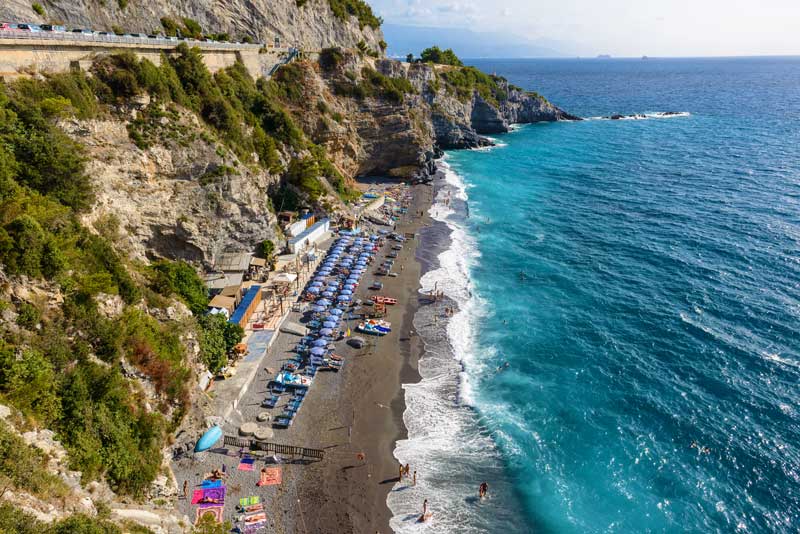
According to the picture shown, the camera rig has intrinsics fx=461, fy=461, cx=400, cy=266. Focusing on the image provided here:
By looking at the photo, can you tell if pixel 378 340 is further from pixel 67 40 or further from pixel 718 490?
pixel 67 40

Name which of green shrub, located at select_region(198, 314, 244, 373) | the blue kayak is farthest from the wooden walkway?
green shrub, located at select_region(198, 314, 244, 373)

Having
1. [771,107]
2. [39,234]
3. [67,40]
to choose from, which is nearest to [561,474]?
[39,234]

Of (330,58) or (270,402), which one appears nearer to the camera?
(270,402)

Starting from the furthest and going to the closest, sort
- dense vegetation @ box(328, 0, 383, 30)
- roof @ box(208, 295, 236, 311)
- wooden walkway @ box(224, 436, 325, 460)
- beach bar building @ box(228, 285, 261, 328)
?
dense vegetation @ box(328, 0, 383, 30) → roof @ box(208, 295, 236, 311) → beach bar building @ box(228, 285, 261, 328) → wooden walkway @ box(224, 436, 325, 460)

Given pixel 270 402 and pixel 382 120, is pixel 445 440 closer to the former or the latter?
pixel 270 402

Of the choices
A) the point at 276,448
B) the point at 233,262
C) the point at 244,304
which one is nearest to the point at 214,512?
the point at 276,448

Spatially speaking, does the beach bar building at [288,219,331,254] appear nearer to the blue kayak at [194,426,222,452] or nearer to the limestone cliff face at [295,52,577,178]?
the limestone cliff face at [295,52,577,178]
